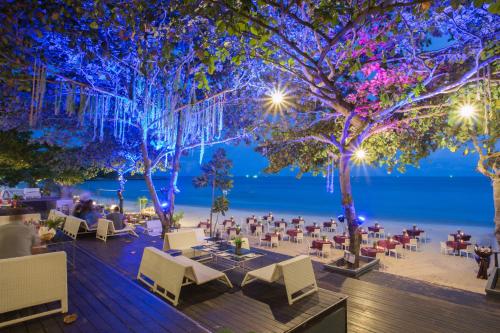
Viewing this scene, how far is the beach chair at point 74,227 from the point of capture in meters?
7.67

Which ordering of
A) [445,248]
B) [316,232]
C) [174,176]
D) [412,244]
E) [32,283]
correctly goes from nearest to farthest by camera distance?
1. [32,283]
2. [174,176]
3. [445,248]
4. [412,244]
5. [316,232]

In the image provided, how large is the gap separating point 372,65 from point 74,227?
30.0ft

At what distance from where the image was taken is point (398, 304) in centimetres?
457

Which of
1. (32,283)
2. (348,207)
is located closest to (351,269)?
(348,207)

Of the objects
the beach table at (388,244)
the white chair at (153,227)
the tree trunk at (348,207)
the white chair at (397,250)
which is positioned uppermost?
the tree trunk at (348,207)

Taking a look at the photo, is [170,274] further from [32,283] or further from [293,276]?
[293,276]

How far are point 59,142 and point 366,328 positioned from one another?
1488 cm

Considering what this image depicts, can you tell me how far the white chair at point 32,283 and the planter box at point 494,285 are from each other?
7.79 metres

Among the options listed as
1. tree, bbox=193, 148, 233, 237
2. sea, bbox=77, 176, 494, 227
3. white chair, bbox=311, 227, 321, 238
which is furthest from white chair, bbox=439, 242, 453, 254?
sea, bbox=77, 176, 494, 227

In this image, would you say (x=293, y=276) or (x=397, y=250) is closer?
(x=293, y=276)

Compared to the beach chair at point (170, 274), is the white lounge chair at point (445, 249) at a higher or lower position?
lower

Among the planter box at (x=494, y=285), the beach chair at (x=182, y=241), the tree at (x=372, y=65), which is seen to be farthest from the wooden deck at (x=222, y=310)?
the tree at (x=372, y=65)

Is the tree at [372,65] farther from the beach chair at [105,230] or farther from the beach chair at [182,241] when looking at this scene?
the beach chair at [105,230]

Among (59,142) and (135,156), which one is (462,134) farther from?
(59,142)
